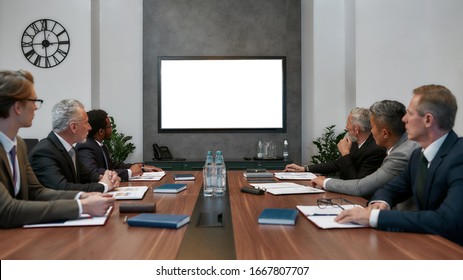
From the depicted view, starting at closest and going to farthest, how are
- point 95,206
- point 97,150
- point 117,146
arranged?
point 95,206, point 97,150, point 117,146

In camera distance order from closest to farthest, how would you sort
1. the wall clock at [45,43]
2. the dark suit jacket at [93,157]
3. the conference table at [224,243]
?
the conference table at [224,243], the dark suit jacket at [93,157], the wall clock at [45,43]

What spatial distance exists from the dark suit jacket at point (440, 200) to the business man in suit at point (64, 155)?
1639 millimetres

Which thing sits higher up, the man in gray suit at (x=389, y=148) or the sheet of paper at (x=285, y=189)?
the man in gray suit at (x=389, y=148)

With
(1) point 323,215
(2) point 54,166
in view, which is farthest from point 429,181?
(2) point 54,166

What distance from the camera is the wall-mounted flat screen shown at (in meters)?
5.54

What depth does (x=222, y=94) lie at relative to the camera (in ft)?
18.2

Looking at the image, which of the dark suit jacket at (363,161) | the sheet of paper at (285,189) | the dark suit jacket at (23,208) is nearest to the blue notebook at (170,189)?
the sheet of paper at (285,189)

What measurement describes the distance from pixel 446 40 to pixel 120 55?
423cm

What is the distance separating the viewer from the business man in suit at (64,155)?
224 cm

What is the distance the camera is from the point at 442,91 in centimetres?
172

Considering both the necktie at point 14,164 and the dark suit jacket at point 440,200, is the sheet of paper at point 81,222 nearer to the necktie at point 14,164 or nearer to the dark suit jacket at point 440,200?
the necktie at point 14,164

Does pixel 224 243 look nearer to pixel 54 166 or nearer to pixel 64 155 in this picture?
pixel 54 166

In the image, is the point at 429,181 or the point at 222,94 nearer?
the point at 429,181

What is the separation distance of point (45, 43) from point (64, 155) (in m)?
3.18
